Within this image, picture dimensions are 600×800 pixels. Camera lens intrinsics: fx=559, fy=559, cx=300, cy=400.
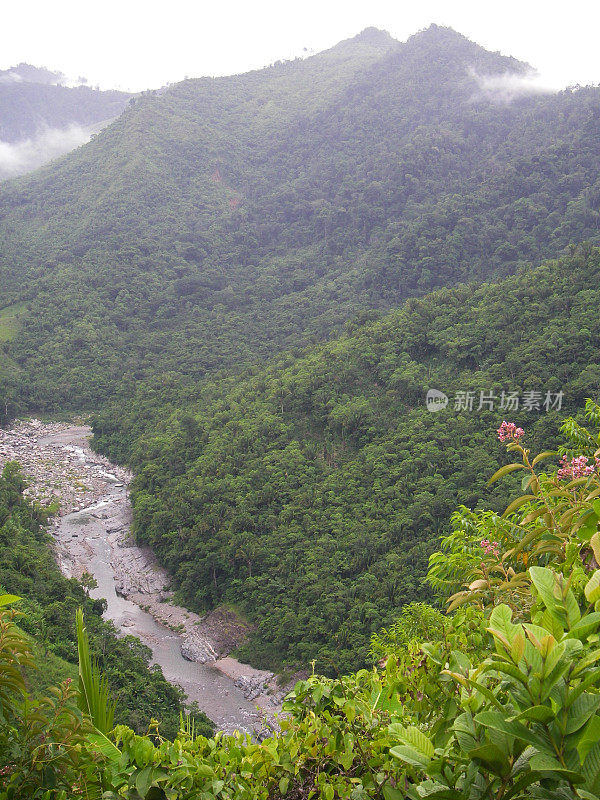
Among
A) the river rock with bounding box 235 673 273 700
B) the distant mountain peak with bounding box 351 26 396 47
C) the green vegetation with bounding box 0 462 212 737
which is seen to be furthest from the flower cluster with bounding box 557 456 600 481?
the distant mountain peak with bounding box 351 26 396 47

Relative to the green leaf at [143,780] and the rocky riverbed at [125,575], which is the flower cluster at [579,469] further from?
the rocky riverbed at [125,575]

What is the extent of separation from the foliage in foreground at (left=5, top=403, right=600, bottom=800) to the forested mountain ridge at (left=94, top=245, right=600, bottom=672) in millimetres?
13137

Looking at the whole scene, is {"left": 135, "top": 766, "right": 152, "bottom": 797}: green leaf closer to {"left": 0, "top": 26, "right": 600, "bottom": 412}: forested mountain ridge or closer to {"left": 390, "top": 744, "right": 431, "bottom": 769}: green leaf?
{"left": 390, "top": 744, "right": 431, "bottom": 769}: green leaf

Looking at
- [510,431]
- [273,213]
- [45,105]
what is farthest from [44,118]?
[510,431]

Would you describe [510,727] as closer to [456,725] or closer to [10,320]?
[456,725]

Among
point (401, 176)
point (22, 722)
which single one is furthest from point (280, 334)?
point (22, 722)

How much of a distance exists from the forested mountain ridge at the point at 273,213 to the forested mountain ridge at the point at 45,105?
61.6 meters

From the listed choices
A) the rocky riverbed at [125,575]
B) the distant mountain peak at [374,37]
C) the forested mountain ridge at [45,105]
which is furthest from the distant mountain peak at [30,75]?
the rocky riverbed at [125,575]

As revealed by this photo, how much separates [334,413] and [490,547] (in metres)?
18.8

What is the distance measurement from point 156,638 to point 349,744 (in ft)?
57.9

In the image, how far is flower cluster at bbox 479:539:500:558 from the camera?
9.12 ft

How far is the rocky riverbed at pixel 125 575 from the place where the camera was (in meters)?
15.1

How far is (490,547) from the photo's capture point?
283 centimetres

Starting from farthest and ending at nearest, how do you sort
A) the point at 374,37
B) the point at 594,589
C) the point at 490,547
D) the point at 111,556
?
the point at 374,37
the point at 111,556
the point at 490,547
the point at 594,589
